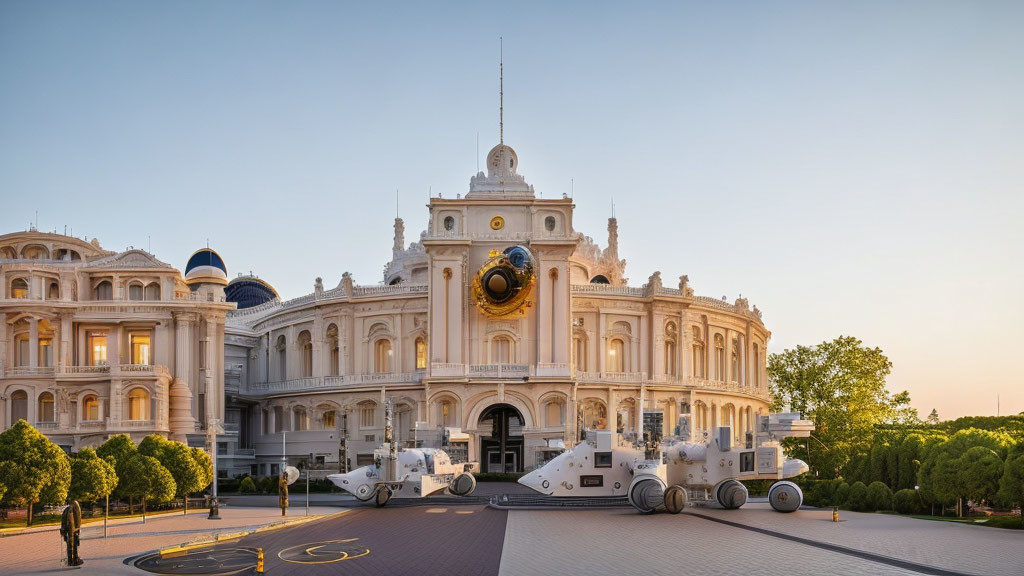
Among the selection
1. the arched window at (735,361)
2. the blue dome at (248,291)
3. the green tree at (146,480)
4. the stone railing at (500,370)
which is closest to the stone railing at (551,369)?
the stone railing at (500,370)

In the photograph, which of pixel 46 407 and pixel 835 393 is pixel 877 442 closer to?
pixel 835 393

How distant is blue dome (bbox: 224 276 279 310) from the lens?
12650cm

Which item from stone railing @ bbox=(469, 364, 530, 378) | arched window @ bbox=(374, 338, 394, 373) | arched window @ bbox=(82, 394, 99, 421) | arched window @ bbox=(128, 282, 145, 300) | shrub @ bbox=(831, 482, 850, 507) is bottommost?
shrub @ bbox=(831, 482, 850, 507)

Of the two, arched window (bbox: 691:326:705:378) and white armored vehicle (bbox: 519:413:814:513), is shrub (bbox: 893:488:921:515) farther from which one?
arched window (bbox: 691:326:705:378)

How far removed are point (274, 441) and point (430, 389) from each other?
66.0ft

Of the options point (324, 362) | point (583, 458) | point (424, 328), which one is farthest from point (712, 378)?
point (583, 458)

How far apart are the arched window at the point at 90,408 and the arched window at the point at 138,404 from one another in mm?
2360

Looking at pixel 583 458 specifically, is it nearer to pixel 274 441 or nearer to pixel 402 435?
pixel 402 435

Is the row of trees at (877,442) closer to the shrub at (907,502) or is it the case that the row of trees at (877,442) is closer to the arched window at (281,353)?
the shrub at (907,502)

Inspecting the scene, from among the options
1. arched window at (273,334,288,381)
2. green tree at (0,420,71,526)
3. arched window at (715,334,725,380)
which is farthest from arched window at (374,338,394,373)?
green tree at (0,420,71,526)

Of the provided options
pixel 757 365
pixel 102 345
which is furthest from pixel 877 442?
pixel 102 345

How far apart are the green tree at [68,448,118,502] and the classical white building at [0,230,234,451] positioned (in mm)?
26119

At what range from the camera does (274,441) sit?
86312mm

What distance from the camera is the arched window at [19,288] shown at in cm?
7362
